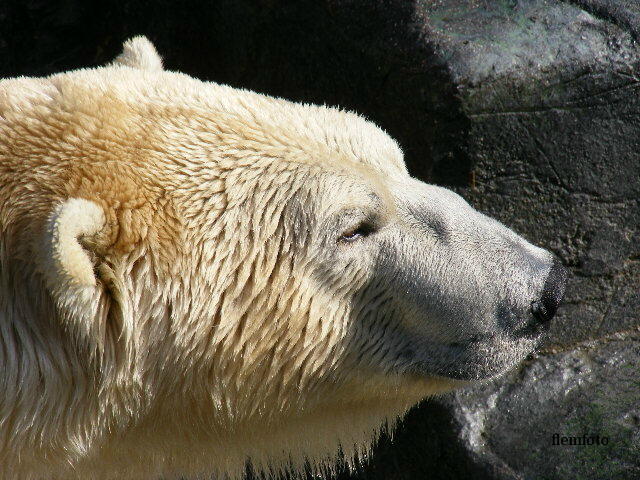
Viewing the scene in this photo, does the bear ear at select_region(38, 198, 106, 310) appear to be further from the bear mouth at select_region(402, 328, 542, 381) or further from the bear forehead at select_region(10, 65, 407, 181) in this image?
the bear mouth at select_region(402, 328, 542, 381)

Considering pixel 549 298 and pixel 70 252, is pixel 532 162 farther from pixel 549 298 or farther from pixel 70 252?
pixel 70 252

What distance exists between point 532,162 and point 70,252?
2.04 meters

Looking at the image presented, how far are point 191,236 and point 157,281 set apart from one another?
0.14 meters

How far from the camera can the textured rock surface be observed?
297 cm

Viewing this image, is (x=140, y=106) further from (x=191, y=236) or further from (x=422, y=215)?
(x=422, y=215)

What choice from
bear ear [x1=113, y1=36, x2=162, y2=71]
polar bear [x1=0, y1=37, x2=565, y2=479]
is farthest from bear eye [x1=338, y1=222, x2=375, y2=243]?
bear ear [x1=113, y1=36, x2=162, y2=71]

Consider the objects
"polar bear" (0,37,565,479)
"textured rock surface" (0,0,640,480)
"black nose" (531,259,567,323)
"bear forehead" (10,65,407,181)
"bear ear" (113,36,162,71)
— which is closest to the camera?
"polar bear" (0,37,565,479)

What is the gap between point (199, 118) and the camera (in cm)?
206

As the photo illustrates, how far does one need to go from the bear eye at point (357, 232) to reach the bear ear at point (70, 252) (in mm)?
627

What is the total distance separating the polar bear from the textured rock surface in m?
0.82

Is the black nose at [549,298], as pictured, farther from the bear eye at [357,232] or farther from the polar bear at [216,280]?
the bear eye at [357,232]

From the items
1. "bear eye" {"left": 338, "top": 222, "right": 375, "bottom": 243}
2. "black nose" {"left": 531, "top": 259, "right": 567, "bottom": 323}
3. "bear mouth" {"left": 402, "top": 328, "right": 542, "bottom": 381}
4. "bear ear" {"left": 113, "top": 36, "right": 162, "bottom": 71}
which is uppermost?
"bear ear" {"left": 113, "top": 36, "right": 162, "bottom": 71}

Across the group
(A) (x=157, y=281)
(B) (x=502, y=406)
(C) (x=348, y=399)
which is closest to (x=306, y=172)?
(A) (x=157, y=281)

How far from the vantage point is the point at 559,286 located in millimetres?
2189
